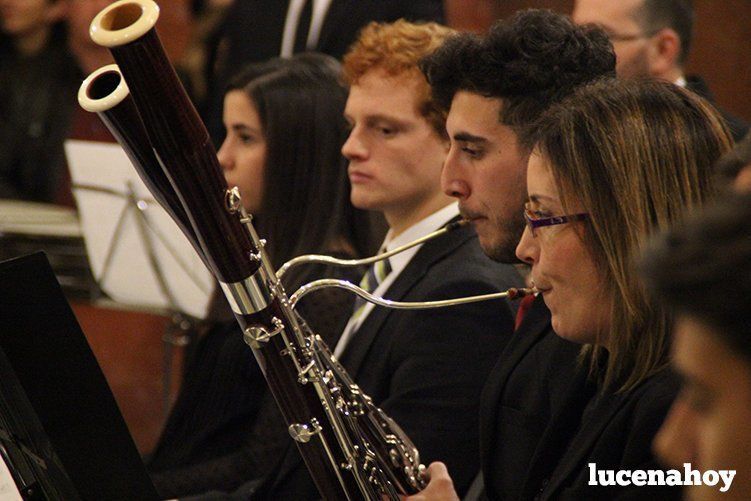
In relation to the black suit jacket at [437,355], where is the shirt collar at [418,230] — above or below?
above

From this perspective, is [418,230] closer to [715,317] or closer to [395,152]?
[395,152]

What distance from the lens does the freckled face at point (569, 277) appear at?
133cm

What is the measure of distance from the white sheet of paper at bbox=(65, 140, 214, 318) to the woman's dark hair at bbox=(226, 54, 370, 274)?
11.1 inches

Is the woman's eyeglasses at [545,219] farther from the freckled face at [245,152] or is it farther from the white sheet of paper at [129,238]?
the white sheet of paper at [129,238]

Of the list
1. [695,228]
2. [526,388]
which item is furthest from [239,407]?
[695,228]

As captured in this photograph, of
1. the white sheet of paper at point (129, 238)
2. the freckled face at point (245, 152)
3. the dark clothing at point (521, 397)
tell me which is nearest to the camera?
the dark clothing at point (521, 397)

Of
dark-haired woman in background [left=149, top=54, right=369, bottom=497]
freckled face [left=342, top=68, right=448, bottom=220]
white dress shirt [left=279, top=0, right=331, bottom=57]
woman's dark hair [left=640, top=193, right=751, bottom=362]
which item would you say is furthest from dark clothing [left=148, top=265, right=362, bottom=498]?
woman's dark hair [left=640, top=193, right=751, bottom=362]

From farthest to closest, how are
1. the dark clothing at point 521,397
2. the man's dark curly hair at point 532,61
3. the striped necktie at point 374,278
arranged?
the striped necktie at point 374,278 → the man's dark curly hair at point 532,61 → the dark clothing at point 521,397

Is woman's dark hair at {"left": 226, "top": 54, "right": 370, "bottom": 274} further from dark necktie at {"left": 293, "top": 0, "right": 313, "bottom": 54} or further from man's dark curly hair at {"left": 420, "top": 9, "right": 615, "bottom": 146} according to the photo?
dark necktie at {"left": 293, "top": 0, "right": 313, "bottom": 54}

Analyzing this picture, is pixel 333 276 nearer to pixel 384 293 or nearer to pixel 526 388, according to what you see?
pixel 384 293

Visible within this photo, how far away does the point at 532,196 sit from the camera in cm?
139

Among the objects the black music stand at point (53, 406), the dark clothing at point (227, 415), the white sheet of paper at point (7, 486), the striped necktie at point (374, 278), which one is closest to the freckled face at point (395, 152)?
the striped necktie at point (374, 278)

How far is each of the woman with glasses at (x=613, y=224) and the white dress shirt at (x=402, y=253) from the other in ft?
1.95
